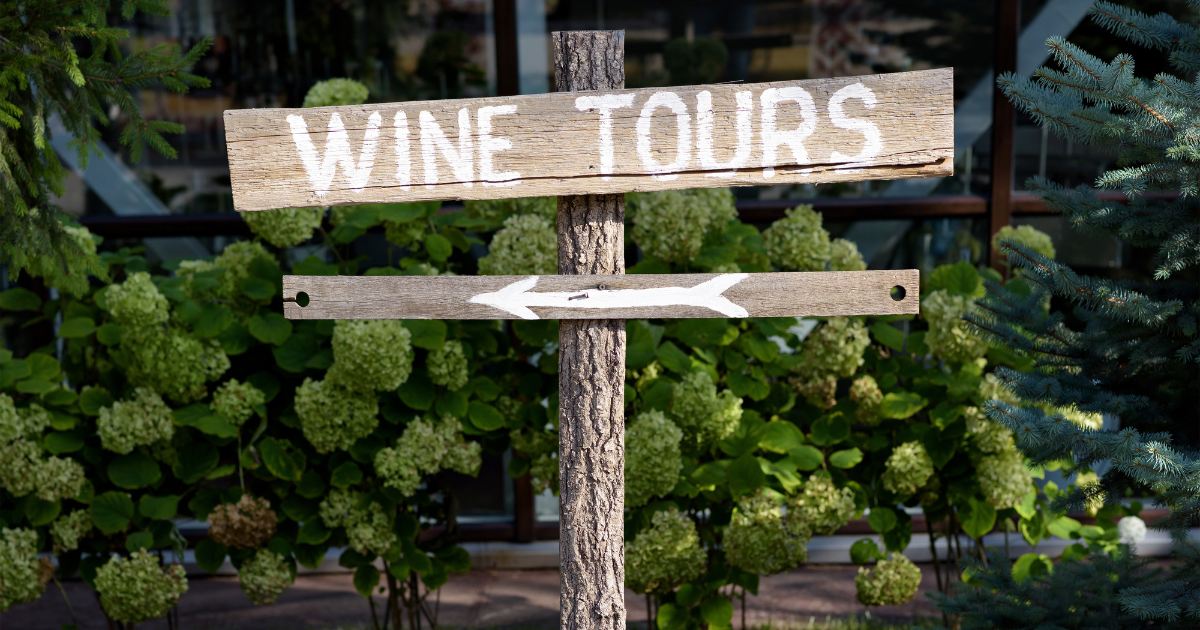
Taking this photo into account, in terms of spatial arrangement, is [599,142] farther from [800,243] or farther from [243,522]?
[243,522]

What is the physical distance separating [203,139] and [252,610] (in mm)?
1921

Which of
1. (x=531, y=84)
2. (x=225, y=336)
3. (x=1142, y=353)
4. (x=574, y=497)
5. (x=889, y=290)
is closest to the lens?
(x=889, y=290)

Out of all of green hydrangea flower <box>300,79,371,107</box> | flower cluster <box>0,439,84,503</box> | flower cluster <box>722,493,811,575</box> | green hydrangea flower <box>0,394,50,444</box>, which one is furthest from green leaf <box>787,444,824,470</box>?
green hydrangea flower <box>0,394,50,444</box>

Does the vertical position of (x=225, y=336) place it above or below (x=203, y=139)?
below

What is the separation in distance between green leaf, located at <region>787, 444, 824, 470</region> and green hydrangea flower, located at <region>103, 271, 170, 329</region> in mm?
1816

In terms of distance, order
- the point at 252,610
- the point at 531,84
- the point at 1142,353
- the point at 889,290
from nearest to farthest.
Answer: the point at 889,290 → the point at 1142,353 → the point at 252,610 → the point at 531,84

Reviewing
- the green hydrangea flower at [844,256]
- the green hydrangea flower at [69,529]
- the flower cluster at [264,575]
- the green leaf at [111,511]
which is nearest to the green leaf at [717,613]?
the green hydrangea flower at [844,256]

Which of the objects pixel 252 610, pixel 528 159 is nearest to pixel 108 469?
pixel 252 610

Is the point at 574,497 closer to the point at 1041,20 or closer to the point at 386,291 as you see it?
the point at 386,291

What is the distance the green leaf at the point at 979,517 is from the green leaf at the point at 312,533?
1.89 metres

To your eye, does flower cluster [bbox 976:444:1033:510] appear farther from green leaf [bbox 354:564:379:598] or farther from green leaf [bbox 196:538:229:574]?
green leaf [bbox 196:538:229:574]

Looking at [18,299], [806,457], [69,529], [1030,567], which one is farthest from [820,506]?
[18,299]

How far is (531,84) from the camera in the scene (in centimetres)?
365

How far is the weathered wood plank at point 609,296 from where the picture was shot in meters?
1.54
